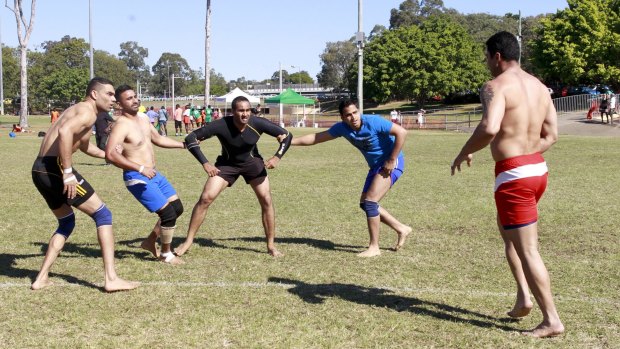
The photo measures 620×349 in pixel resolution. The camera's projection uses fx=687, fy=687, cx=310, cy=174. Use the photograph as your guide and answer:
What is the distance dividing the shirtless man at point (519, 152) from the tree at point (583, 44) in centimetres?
5467

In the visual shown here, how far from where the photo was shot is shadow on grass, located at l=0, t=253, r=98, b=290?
6578mm

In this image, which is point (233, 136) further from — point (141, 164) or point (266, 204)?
point (141, 164)

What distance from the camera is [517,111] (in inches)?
187

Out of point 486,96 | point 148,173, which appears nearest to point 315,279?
point 148,173

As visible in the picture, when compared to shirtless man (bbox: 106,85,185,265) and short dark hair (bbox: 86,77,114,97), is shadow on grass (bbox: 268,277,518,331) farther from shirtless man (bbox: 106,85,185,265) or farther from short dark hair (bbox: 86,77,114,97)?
short dark hair (bbox: 86,77,114,97)

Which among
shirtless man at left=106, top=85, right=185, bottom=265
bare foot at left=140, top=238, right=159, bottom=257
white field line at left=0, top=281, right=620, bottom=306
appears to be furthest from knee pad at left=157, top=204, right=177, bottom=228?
white field line at left=0, top=281, right=620, bottom=306

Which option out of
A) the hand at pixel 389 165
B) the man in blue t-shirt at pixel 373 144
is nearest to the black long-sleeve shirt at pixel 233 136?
the man in blue t-shirt at pixel 373 144

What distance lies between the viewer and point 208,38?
153 ft

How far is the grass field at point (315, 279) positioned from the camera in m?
5.04

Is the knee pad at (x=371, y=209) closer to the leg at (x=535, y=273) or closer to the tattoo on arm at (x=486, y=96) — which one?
the leg at (x=535, y=273)

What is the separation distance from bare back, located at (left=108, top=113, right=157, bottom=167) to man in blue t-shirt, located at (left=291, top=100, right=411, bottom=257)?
170cm

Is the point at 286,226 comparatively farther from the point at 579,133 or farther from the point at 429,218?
the point at 579,133

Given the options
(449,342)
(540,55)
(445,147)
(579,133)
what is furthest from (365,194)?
(540,55)

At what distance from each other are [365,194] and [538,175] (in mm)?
3287
